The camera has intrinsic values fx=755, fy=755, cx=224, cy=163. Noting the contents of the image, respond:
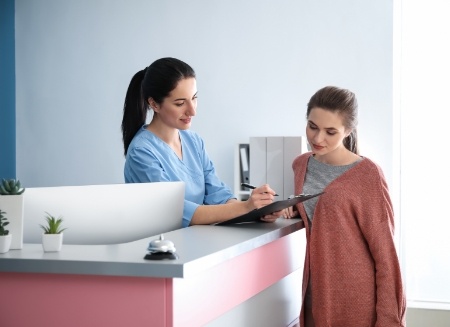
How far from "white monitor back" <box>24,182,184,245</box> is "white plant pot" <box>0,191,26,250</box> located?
144 mm

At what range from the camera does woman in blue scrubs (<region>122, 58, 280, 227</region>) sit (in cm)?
261

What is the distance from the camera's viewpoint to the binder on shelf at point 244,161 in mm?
5516

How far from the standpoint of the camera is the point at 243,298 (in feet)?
6.91

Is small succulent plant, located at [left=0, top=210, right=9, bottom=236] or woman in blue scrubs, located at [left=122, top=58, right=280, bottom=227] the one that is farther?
woman in blue scrubs, located at [left=122, top=58, right=280, bottom=227]

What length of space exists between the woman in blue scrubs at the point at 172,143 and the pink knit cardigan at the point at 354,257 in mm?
224

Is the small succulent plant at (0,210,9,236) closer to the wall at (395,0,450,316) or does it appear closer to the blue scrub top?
the blue scrub top

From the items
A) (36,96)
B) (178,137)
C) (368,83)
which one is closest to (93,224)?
(178,137)

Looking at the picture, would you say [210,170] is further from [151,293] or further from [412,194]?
[412,194]

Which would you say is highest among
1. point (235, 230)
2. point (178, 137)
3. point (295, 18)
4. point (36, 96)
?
point (295, 18)

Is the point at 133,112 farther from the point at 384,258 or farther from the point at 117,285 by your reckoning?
the point at 117,285

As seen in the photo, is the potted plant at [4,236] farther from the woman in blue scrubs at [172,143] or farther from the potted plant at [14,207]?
the woman in blue scrubs at [172,143]

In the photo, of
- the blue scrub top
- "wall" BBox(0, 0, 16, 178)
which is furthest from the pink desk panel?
"wall" BBox(0, 0, 16, 178)

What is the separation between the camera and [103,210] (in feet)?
6.81

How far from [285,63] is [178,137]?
268 centimetres
